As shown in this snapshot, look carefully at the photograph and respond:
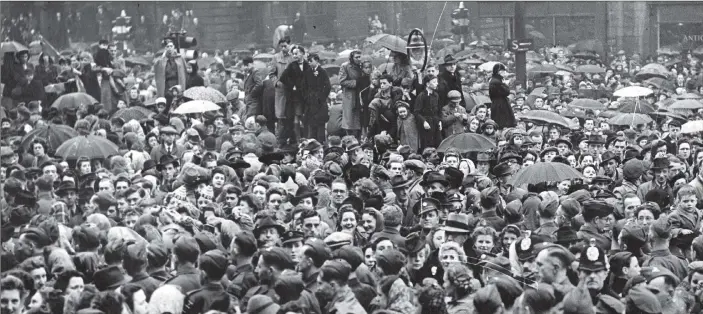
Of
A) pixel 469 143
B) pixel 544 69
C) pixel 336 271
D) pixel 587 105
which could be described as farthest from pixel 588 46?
pixel 336 271

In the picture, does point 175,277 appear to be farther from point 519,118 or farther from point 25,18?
point 25,18

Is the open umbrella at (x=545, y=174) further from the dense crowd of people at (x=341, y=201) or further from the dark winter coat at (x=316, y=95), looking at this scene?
the dark winter coat at (x=316, y=95)

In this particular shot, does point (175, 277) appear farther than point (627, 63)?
No

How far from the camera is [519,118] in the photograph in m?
18.9

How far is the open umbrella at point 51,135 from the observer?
52.7ft

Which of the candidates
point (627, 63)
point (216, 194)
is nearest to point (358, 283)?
point (216, 194)

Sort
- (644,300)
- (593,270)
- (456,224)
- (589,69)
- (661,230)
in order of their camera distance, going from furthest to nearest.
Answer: (589,69) < (456,224) < (661,230) < (593,270) < (644,300)

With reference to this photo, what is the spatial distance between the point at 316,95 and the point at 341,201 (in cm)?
668

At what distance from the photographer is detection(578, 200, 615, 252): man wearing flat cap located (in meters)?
10.5

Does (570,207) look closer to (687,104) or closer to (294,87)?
(294,87)

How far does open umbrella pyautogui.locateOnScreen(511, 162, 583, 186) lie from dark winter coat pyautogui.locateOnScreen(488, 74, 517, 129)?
17.9ft

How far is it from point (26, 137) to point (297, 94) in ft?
14.6

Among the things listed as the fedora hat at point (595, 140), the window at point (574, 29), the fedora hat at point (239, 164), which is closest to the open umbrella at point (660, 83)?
the window at point (574, 29)

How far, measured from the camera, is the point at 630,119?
770 inches
